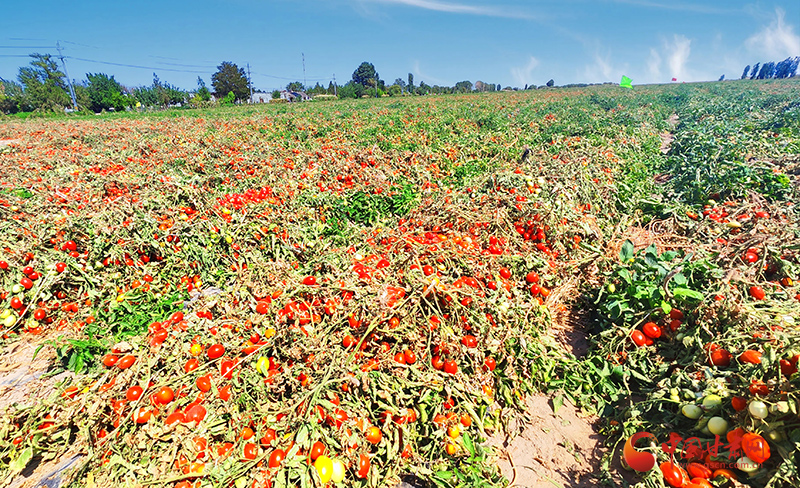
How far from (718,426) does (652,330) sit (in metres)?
1.13

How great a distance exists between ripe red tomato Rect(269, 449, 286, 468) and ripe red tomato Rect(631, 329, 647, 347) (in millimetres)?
3226

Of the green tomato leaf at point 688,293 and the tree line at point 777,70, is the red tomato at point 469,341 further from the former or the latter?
the tree line at point 777,70

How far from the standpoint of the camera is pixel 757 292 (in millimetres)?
3420

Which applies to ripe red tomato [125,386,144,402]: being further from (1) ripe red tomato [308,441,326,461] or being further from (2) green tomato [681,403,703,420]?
(2) green tomato [681,403,703,420]

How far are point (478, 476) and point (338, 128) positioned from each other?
17181mm

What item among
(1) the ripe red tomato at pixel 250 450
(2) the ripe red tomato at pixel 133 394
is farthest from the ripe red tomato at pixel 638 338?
(2) the ripe red tomato at pixel 133 394

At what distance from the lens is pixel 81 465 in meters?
2.48

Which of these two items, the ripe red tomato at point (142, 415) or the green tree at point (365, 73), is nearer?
the ripe red tomato at point (142, 415)

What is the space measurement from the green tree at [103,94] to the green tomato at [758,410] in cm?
7892

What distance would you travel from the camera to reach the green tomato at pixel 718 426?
92.4 inches

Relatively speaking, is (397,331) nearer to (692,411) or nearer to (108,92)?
(692,411)

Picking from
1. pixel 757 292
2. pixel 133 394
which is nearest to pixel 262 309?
pixel 133 394

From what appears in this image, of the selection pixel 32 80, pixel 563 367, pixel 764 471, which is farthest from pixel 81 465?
pixel 32 80

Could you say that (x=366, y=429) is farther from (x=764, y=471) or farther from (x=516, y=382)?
(x=764, y=471)
